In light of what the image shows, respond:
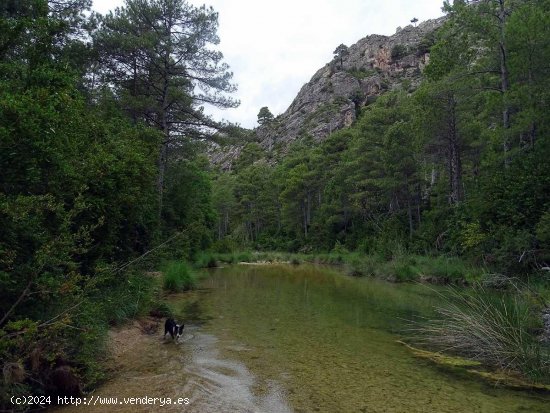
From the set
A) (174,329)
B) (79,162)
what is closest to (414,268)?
(174,329)

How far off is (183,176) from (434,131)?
52.3 feet

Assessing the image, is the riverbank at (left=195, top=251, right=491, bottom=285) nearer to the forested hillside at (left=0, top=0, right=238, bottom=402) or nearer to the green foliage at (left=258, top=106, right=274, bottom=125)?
the forested hillside at (left=0, top=0, right=238, bottom=402)

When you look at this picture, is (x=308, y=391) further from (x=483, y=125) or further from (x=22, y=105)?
(x=483, y=125)

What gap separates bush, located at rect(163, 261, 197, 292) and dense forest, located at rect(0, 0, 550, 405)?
1384 millimetres

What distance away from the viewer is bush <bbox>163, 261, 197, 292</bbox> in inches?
579

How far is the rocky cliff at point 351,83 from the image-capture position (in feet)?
265

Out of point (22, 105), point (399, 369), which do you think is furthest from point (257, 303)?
point (22, 105)

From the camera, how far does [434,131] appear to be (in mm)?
25969

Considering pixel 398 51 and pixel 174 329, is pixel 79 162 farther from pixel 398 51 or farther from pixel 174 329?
pixel 398 51

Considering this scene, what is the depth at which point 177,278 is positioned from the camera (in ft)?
48.9

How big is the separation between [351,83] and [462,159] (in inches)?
2486

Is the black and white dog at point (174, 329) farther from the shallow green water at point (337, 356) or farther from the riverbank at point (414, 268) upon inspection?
the riverbank at point (414, 268)

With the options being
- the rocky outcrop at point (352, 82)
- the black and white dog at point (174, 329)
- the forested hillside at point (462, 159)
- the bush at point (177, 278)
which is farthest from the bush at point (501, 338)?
the rocky outcrop at point (352, 82)

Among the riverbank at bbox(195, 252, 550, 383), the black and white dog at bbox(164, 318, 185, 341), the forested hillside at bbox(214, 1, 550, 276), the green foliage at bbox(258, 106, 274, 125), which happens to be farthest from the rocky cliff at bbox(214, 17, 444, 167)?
the black and white dog at bbox(164, 318, 185, 341)
